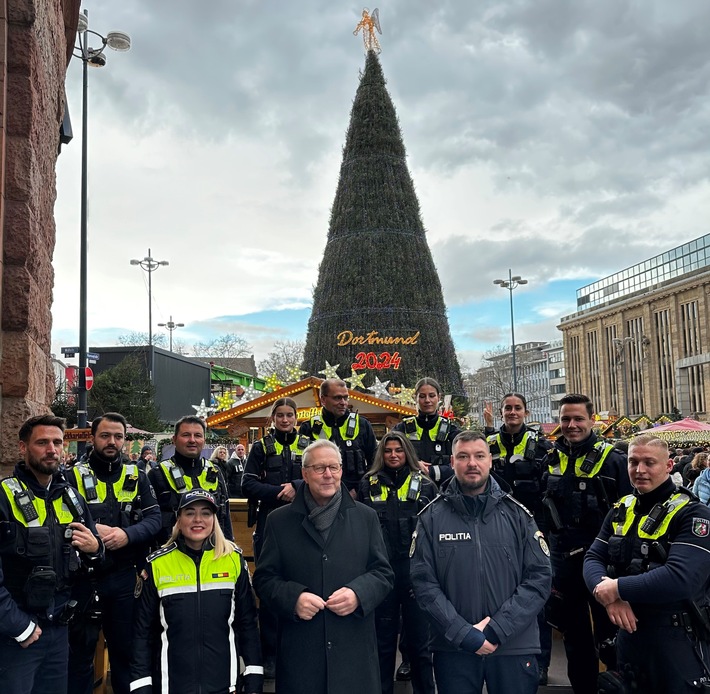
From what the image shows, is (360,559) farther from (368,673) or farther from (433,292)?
(433,292)

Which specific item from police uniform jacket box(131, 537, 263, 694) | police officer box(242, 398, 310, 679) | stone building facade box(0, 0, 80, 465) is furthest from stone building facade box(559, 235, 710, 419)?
police uniform jacket box(131, 537, 263, 694)

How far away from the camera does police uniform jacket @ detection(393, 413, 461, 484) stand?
241 inches

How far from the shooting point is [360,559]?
12.2 feet

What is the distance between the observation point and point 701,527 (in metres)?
3.56

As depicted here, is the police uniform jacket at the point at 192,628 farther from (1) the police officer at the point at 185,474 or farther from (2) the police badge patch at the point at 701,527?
(2) the police badge patch at the point at 701,527

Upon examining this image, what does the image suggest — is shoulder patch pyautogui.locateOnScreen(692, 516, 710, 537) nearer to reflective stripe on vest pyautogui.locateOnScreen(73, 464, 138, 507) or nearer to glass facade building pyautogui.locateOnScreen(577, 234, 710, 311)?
reflective stripe on vest pyautogui.locateOnScreen(73, 464, 138, 507)

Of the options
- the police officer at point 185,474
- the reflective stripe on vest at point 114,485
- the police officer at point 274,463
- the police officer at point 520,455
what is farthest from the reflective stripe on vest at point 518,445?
the reflective stripe on vest at point 114,485

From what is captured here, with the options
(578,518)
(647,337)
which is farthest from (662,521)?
(647,337)

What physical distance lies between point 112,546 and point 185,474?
110 cm

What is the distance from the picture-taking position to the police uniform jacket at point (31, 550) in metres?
3.37

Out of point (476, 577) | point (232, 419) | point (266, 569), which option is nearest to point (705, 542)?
point (476, 577)

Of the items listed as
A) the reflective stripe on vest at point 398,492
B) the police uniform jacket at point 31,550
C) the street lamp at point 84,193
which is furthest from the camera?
the street lamp at point 84,193

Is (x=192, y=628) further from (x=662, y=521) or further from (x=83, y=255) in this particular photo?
(x=83, y=255)

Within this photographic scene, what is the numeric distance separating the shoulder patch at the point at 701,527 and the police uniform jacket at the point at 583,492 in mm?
1217
